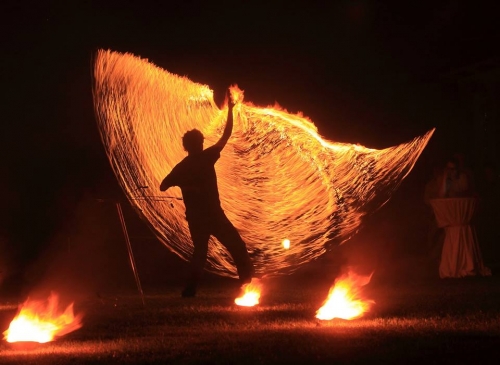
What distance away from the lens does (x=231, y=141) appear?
17.7 meters

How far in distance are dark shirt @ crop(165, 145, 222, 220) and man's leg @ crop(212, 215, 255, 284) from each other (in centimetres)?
17

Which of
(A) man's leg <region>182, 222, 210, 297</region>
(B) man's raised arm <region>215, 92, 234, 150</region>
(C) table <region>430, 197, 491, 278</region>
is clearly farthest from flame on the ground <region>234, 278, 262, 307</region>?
(C) table <region>430, 197, 491, 278</region>

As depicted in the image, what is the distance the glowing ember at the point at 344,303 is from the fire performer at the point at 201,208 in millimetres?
2011

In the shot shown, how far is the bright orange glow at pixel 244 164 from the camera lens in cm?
1523

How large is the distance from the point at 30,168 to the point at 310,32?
939 cm

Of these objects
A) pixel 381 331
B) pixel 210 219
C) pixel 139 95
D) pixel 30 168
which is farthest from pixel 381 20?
pixel 381 331

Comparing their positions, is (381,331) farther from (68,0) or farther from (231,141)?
(68,0)

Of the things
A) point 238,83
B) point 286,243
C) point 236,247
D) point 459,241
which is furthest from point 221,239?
point 238,83

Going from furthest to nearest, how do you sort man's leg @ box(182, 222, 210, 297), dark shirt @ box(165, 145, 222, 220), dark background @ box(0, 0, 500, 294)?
dark background @ box(0, 0, 500, 294) → man's leg @ box(182, 222, 210, 297) → dark shirt @ box(165, 145, 222, 220)

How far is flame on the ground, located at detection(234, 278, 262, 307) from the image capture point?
1287 cm

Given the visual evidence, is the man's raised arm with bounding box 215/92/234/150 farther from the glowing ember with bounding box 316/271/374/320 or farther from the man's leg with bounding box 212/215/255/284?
the glowing ember with bounding box 316/271/374/320

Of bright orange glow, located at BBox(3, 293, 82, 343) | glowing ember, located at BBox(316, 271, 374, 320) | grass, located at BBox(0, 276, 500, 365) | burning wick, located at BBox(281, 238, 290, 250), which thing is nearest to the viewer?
grass, located at BBox(0, 276, 500, 365)

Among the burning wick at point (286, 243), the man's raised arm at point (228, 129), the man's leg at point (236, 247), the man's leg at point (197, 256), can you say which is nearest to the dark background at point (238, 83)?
the burning wick at point (286, 243)

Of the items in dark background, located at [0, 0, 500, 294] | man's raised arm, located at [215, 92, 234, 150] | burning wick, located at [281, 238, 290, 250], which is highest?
dark background, located at [0, 0, 500, 294]
